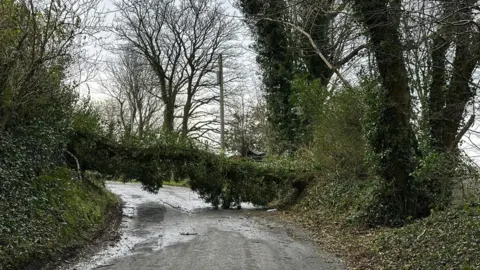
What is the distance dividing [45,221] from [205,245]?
3.17 metres

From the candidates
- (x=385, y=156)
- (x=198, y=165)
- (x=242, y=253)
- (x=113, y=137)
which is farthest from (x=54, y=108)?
(x=385, y=156)

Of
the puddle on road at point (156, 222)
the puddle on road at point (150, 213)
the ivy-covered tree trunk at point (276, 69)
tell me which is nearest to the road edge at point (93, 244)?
the puddle on road at point (156, 222)

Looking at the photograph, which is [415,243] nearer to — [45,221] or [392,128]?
[392,128]

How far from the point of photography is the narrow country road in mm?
8422

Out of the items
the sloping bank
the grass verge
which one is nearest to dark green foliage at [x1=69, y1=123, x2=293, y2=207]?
the sloping bank

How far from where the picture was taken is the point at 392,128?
11359 millimetres

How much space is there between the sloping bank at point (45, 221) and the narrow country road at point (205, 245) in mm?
583

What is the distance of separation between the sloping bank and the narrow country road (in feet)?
1.91

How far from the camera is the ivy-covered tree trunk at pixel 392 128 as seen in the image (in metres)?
11.1

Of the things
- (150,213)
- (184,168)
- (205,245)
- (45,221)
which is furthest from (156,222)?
(45,221)

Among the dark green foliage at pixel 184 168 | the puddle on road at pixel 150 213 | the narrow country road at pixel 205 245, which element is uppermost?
the dark green foliage at pixel 184 168

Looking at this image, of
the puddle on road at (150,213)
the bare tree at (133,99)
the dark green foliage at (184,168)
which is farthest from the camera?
the bare tree at (133,99)

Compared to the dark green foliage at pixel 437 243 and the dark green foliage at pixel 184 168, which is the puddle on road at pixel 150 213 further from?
the dark green foliage at pixel 437 243

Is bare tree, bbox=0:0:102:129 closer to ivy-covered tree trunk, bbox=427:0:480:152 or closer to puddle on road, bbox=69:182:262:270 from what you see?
puddle on road, bbox=69:182:262:270
